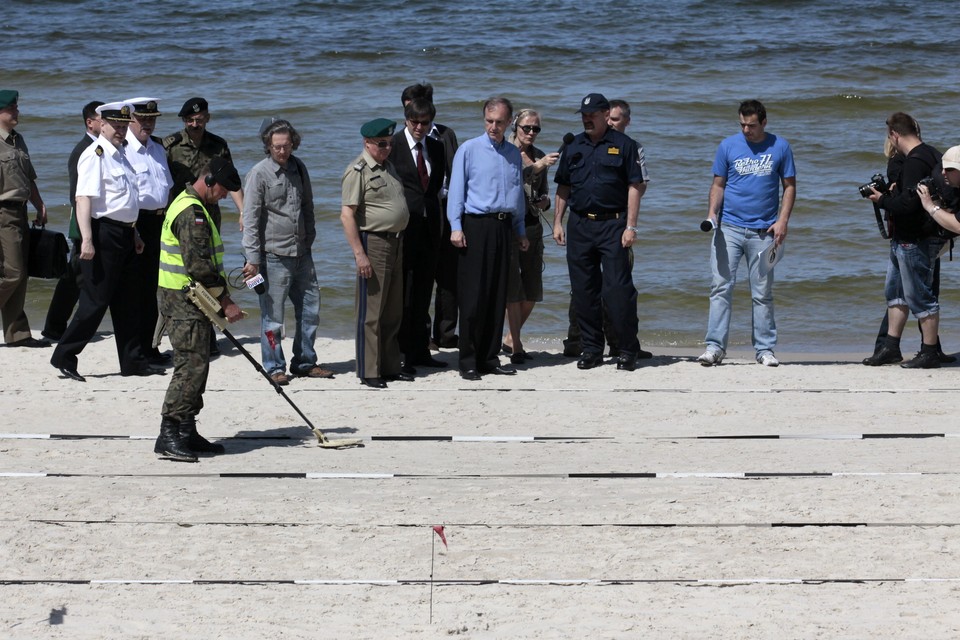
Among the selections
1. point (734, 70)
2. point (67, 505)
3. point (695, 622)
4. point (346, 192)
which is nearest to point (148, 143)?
point (346, 192)

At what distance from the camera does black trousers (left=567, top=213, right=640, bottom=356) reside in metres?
9.34

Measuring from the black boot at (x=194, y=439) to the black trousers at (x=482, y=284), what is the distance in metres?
2.19

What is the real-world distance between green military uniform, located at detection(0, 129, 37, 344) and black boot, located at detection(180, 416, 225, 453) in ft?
10.2

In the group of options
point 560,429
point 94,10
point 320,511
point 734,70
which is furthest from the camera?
point 94,10

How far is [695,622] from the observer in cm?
529

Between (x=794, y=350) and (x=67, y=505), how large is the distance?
677cm

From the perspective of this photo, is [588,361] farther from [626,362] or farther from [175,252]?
[175,252]

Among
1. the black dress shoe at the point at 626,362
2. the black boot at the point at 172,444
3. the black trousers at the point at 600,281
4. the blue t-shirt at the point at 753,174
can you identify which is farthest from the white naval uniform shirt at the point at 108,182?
the blue t-shirt at the point at 753,174

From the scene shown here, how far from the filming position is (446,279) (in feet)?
32.1

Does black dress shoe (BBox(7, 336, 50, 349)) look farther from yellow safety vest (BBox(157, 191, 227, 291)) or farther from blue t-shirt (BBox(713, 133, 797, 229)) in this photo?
blue t-shirt (BBox(713, 133, 797, 229))

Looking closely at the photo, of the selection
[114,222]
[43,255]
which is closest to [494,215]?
[114,222]

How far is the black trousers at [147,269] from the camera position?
9.24m

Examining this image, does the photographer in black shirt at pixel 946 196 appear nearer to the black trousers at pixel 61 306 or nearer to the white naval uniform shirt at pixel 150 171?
the white naval uniform shirt at pixel 150 171

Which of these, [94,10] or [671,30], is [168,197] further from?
[94,10]
